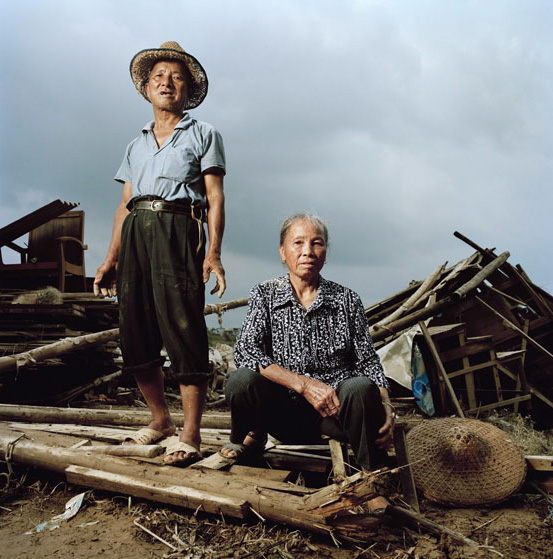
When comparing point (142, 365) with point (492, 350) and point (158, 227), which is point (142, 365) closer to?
point (158, 227)

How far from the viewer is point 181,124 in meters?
3.01

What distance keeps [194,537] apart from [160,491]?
12.5 inches

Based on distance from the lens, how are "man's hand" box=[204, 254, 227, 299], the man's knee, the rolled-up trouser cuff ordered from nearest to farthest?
the man's knee < "man's hand" box=[204, 254, 227, 299] < the rolled-up trouser cuff

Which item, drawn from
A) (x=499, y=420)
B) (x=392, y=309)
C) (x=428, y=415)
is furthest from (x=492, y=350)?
(x=392, y=309)

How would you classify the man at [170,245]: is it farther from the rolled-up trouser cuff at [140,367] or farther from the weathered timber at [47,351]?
the weathered timber at [47,351]

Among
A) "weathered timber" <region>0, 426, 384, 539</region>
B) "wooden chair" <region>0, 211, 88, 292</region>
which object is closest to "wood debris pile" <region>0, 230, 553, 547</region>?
"weathered timber" <region>0, 426, 384, 539</region>

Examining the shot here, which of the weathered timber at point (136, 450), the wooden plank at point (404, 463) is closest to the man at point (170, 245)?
the weathered timber at point (136, 450)

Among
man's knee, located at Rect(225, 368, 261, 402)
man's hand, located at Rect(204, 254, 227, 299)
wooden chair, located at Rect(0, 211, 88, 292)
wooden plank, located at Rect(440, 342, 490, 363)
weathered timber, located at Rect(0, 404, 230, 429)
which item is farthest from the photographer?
wooden chair, located at Rect(0, 211, 88, 292)

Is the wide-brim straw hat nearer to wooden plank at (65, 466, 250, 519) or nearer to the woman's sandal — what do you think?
the woman's sandal

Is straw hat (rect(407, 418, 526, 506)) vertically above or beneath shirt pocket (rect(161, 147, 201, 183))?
beneath

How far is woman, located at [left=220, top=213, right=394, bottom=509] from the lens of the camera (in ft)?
7.86

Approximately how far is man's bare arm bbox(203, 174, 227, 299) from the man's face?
1.91 ft

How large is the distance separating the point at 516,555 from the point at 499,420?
5024 mm

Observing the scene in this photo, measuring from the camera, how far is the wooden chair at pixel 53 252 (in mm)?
9461
